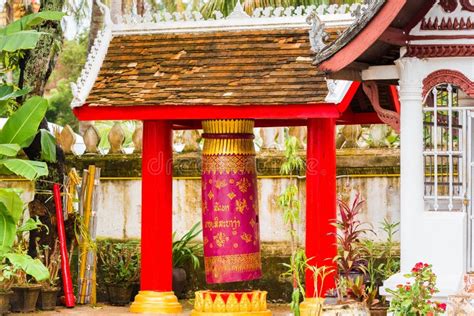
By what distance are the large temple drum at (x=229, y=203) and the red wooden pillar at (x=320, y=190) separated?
0.68m

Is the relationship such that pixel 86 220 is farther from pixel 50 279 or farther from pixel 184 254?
pixel 184 254

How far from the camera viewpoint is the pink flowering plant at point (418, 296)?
10.4m

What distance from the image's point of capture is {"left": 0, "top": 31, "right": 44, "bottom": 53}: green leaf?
13.4 meters

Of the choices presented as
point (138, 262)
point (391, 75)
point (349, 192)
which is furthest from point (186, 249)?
point (391, 75)

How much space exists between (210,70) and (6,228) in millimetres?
2750

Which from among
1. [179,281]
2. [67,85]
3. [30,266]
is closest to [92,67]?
[30,266]

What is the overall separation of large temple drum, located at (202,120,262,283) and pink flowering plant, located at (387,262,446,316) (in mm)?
3350

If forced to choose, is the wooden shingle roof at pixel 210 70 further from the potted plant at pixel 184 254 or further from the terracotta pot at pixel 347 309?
the potted plant at pixel 184 254

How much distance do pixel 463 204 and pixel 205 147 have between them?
11.5 ft

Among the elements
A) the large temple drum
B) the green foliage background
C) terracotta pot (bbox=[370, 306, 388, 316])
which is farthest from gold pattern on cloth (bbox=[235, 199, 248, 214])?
the green foliage background

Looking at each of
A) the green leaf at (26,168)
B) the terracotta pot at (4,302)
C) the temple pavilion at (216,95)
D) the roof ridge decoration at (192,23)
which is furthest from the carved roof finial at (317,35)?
the terracotta pot at (4,302)

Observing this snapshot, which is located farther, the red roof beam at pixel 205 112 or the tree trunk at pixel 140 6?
the tree trunk at pixel 140 6

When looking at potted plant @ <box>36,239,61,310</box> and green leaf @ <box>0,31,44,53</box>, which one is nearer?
green leaf @ <box>0,31,44,53</box>

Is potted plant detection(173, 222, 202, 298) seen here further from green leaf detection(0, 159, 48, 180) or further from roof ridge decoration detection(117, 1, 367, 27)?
green leaf detection(0, 159, 48, 180)
